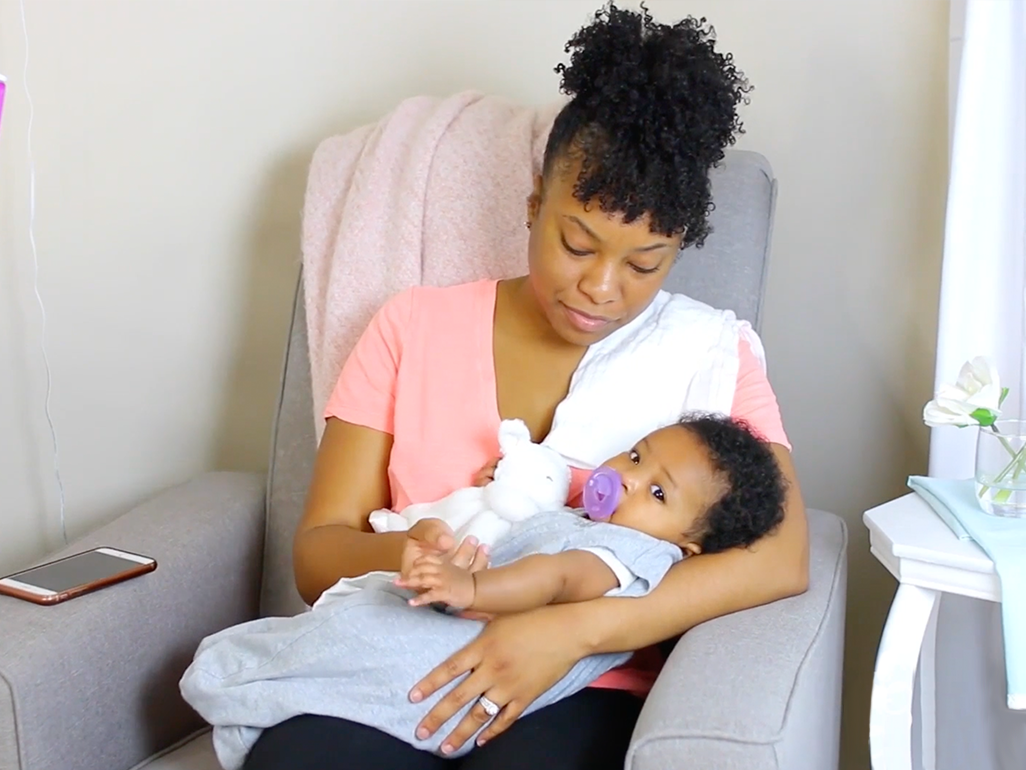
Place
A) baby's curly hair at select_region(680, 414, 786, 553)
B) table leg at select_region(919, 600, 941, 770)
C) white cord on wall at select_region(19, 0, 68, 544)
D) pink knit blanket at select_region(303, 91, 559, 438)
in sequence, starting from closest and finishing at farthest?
baby's curly hair at select_region(680, 414, 786, 553) → table leg at select_region(919, 600, 941, 770) → pink knit blanket at select_region(303, 91, 559, 438) → white cord on wall at select_region(19, 0, 68, 544)

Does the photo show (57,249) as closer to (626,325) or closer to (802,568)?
(626,325)

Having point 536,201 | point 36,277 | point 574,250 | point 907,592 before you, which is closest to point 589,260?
point 574,250

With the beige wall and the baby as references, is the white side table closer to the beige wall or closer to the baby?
the baby

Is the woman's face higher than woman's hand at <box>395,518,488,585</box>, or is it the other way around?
the woman's face

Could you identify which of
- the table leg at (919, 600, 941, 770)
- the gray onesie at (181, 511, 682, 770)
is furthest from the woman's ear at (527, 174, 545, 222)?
the table leg at (919, 600, 941, 770)

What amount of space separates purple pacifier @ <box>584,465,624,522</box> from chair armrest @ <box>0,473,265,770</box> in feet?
1.72

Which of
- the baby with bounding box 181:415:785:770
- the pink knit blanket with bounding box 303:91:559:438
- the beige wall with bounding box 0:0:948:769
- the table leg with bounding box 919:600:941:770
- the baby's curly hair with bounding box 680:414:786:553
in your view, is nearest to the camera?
the baby with bounding box 181:415:785:770

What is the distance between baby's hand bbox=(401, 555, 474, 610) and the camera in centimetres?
100

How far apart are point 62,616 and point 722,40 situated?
123cm

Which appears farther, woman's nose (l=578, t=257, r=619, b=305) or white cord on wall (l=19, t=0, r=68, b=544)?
white cord on wall (l=19, t=0, r=68, b=544)

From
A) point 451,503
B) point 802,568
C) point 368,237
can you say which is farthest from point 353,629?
point 368,237

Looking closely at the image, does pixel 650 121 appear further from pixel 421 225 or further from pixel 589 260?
pixel 421 225

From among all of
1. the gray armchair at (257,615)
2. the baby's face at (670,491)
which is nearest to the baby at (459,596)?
the baby's face at (670,491)

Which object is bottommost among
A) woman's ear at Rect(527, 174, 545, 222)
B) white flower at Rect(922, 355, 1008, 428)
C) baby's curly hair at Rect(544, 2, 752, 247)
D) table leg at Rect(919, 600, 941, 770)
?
table leg at Rect(919, 600, 941, 770)
